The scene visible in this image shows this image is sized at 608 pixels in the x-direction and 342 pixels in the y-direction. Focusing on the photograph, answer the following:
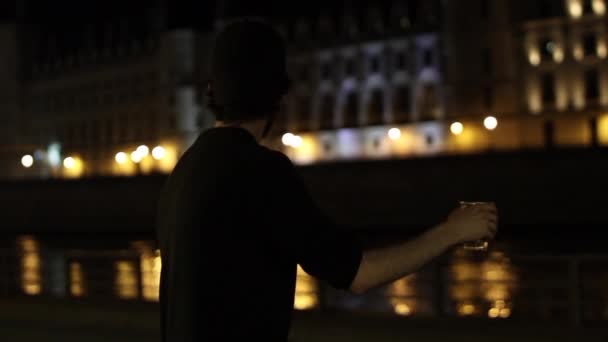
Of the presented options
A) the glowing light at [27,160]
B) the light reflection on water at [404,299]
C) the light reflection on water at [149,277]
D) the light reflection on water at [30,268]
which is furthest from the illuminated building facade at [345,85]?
the light reflection on water at [404,299]

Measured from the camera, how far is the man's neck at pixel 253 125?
2170mm

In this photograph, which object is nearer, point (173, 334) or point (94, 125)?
point (173, 334)

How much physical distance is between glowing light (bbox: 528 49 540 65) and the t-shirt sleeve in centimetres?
5716

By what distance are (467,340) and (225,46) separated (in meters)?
5.73

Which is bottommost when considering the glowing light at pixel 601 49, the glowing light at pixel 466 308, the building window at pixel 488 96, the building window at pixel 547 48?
the glowing light at pixel 466 308

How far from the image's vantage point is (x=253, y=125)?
2174 mm

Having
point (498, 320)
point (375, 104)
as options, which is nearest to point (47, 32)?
point (375, 104)

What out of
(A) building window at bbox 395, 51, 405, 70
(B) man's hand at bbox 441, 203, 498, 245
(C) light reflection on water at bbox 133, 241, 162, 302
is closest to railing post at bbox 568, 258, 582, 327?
(C) light reflection on water at bbox 133, 241, 162, 302

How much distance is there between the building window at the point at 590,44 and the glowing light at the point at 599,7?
1262mm

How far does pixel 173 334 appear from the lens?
2.11 metres

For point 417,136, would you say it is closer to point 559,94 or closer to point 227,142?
point 559,94

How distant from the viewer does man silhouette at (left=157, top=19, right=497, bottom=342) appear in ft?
6.70

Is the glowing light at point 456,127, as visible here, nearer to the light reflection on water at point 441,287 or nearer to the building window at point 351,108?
the building window at point 351,108

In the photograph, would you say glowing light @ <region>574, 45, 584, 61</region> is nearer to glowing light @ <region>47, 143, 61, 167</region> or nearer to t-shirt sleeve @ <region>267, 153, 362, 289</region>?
glowing light @ <region>47, 143, 61, 167</region>
